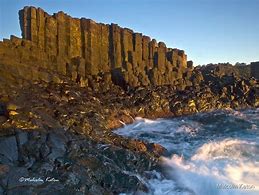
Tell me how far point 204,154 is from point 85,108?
437 centimetres

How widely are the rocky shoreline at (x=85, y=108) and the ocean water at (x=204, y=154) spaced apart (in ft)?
1.75

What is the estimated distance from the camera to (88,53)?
1975 centimetres

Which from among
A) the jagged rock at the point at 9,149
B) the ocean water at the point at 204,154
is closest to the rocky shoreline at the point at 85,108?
the jagged rock at the point at 9,149

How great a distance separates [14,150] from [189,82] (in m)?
16.2

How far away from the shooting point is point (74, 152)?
28.2ft

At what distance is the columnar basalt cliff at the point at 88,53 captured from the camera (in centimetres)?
1622

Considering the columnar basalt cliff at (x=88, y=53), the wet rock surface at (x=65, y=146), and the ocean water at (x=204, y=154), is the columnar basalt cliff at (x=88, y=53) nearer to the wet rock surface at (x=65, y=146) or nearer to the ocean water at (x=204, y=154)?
the wet rock surface at (x=65, y=146)

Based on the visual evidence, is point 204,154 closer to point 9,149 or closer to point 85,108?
point 85,108

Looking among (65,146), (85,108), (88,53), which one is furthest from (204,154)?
(88,53)

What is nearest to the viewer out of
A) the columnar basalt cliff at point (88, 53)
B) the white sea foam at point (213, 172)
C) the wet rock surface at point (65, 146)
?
the wet rock surface at point (65, 146)

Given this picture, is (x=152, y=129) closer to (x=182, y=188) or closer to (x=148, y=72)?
(x=182, y=188)

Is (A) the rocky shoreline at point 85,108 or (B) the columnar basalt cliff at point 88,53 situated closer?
(A) the rocky shoreline at point 85,108

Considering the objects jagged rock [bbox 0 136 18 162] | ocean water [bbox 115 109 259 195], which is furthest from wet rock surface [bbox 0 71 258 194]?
ocean water [bbox 115 109 259 195]

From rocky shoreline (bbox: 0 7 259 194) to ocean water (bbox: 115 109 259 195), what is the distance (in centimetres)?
53
